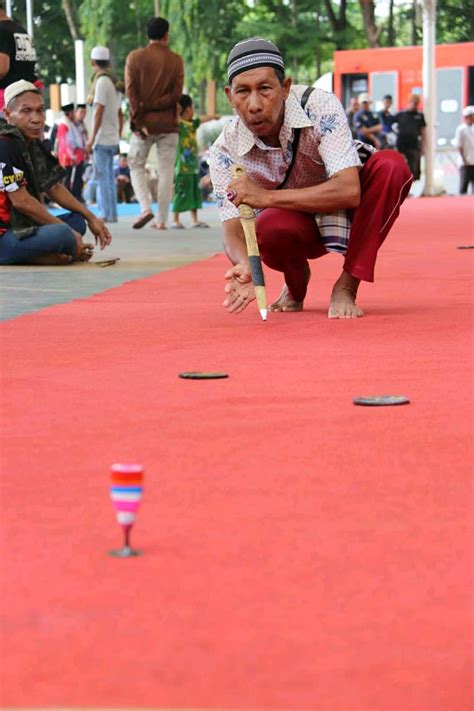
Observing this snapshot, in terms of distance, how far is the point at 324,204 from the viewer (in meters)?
5.34

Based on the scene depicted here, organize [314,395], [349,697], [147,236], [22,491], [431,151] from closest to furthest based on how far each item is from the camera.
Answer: [349,697] < [22,491] < [314,395] < [147,236] < [431,151]

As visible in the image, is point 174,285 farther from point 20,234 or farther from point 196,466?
point 196,466

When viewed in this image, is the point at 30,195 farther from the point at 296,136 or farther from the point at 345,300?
the point at 296,136

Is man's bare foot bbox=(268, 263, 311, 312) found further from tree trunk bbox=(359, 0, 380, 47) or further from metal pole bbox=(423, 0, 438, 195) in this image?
tree trunk bbox=(359, 0, 380, 47)

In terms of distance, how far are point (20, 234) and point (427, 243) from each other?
3707mm

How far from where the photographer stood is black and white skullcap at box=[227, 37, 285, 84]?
5.13 m

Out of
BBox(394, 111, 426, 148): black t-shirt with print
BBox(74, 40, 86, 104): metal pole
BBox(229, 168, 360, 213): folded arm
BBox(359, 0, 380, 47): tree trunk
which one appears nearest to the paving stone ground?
BBox(229, 168, 360, 213): folded arm

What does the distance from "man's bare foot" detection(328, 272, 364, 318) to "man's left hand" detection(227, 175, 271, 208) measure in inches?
28.4

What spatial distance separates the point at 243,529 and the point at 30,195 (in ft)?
21.5

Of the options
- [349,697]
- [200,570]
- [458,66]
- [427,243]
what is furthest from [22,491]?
[458,66]

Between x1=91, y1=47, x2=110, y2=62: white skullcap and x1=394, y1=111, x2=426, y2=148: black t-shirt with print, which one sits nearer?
x1=91, y1=47, x2=110, y2=62: white skullcap

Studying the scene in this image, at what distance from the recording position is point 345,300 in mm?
5738

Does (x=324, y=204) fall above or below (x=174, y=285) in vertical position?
above

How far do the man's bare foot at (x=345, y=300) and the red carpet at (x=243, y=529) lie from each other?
0.74 metres
